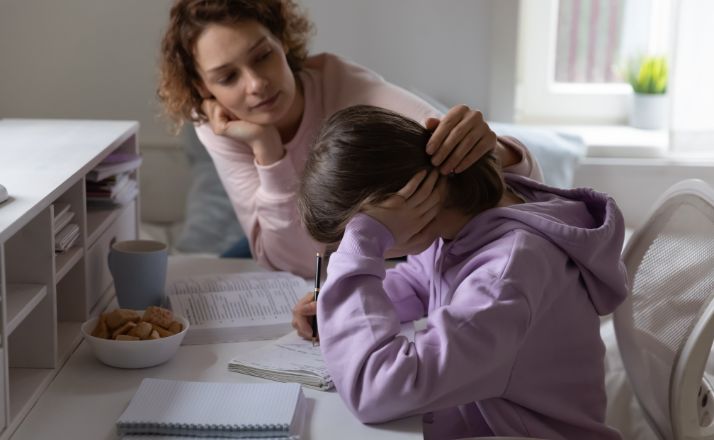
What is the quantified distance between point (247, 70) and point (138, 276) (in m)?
0.48

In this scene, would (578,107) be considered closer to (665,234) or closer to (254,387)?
(665,234)

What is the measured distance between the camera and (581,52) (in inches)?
117

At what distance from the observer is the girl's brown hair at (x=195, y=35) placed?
1822 millimetres

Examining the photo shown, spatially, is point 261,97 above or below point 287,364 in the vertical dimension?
above

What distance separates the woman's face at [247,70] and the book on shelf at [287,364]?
563 mm

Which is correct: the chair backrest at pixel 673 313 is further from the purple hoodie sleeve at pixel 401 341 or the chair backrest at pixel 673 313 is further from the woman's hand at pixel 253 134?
the woman's hand at pixel 253 134

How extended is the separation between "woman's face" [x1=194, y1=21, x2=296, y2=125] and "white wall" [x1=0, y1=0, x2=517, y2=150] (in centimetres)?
75

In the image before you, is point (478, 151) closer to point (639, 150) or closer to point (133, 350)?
point (133, 350)

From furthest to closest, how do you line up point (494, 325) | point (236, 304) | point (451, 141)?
point (236, 304) < point (451, 141) < point (494, 325)

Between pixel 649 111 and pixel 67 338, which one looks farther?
pixel 649 111

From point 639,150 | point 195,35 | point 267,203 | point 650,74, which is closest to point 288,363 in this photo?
point 267,203

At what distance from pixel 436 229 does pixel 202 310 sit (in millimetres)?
483

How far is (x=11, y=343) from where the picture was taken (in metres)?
1.31

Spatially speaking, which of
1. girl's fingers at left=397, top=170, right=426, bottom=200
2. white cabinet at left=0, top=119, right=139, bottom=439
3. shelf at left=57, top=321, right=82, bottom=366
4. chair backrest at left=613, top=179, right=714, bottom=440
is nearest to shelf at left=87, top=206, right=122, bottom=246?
white cabinet at left=0, top=119, right=139, bottom=439
